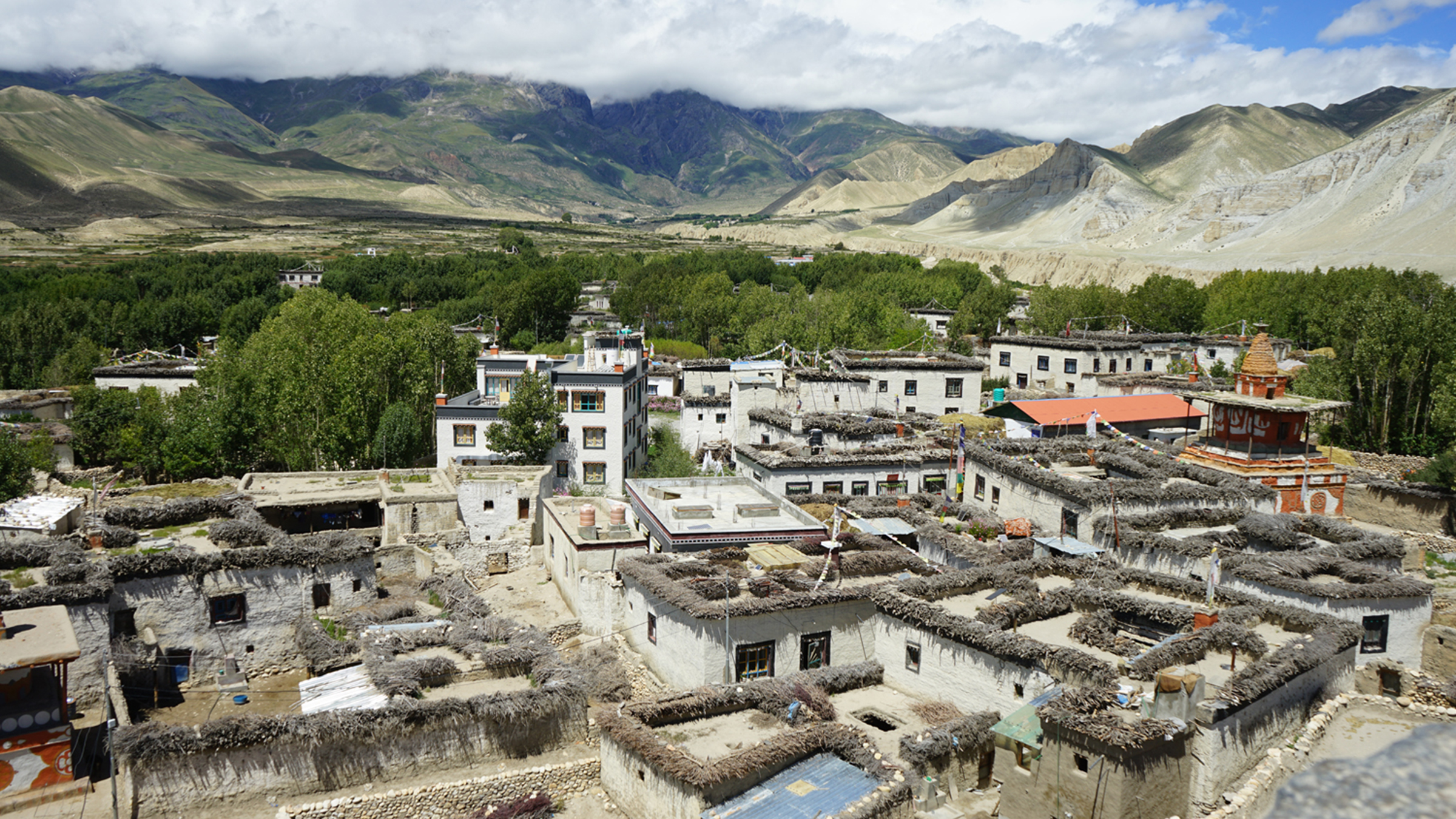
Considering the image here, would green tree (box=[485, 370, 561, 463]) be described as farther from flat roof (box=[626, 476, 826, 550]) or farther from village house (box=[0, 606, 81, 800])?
village house (box=[0, 606, 81, 800])

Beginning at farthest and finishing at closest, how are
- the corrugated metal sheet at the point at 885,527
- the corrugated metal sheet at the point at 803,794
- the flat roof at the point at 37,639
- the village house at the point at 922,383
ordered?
the village house at the point at 922,383, the corrugated metal sheet at the point at 885,527, the flat roof at the point at 37,639, the corrugated metal sheet at the point at 803,794

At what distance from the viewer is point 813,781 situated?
1820 centimetres

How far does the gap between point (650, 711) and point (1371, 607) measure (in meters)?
19.2

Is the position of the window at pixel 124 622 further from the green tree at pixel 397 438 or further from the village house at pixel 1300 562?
the village house at pixel 1300 562

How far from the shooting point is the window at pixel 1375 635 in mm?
24219

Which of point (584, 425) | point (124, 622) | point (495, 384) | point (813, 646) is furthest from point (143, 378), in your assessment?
point (813, 646)

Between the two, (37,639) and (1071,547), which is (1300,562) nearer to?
(1071,547)

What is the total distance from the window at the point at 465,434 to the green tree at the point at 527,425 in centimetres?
284

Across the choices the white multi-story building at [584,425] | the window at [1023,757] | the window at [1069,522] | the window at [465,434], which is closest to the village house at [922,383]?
the white multi-story building at [584,425]

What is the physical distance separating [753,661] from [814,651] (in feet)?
6.11

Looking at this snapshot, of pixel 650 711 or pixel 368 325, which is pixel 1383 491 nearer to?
pixel 650 711

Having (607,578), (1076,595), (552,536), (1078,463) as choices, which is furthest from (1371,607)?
(552,536)

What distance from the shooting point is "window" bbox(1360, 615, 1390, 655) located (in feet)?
79.5

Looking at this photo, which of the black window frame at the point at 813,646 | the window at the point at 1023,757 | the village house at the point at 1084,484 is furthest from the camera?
the village house at the point at 1084,484
